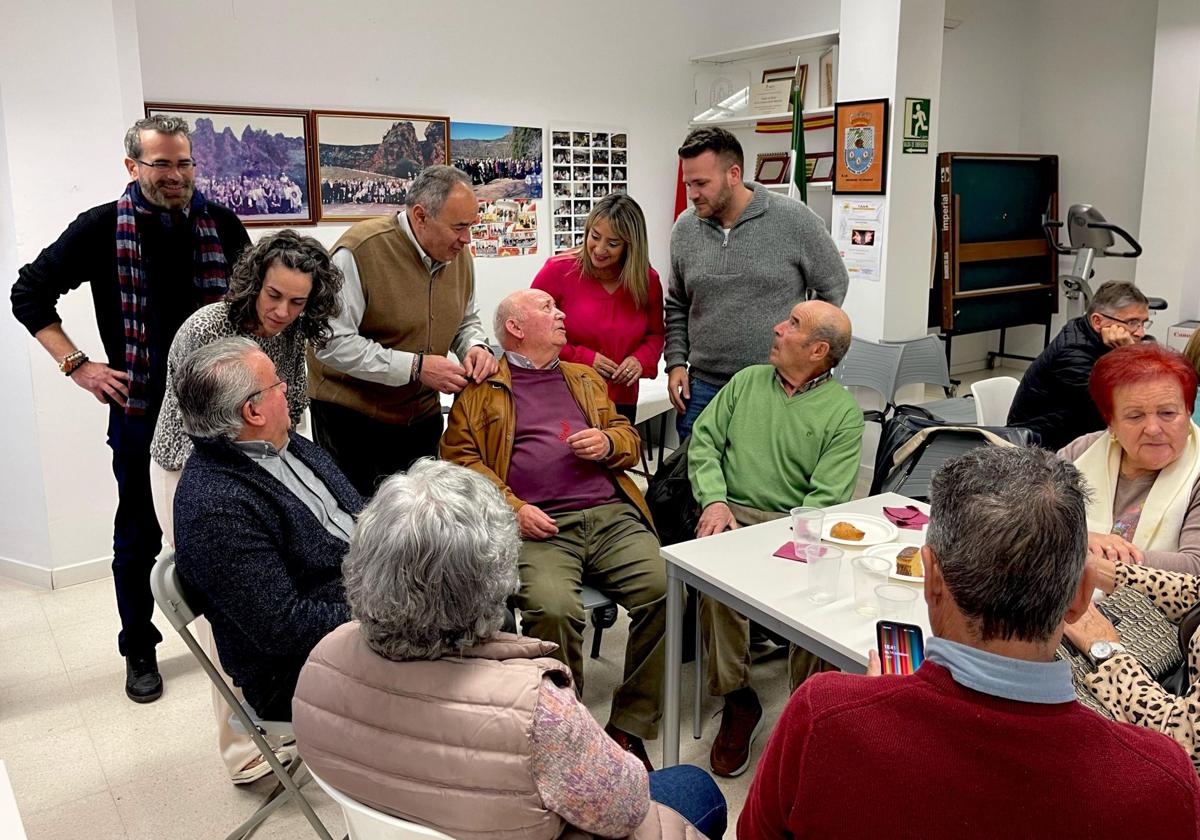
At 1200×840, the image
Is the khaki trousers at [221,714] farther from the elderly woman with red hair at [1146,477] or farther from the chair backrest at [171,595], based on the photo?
the elderly woman with red hair at [1146,477]

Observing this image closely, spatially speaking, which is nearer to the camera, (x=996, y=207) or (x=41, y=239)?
(x=41, y=239)

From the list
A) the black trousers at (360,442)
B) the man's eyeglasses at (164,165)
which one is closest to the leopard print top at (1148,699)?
the black trousers at (360,442)

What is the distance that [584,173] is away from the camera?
5961 millimetres

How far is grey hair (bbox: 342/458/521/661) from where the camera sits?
1324mm

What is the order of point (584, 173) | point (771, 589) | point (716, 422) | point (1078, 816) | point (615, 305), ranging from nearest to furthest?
point (1078, 816) → point (771, 589) → point (716, 422) → point (615, 305) → point (584, 173)

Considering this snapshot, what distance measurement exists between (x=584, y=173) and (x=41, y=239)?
327 centimetres

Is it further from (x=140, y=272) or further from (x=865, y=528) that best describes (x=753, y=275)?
(x=140, y=272)

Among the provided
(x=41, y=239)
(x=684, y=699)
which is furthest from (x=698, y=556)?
(x=41, y=239)

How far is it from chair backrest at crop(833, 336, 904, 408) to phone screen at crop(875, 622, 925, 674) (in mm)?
3174

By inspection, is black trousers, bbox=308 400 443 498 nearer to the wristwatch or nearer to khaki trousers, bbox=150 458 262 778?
khaki trousers, bbox=150 458 262 778

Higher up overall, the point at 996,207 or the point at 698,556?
the point at 996,207

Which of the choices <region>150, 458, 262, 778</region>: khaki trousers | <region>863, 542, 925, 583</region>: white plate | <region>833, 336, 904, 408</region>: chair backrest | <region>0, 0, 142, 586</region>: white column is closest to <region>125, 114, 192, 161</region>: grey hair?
<region>150, 458, 262, 778</region>: khaki trousers

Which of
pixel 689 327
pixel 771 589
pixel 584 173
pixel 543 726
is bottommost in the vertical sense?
pixel 771 589

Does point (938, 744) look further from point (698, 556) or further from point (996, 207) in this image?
point (996, 207)
